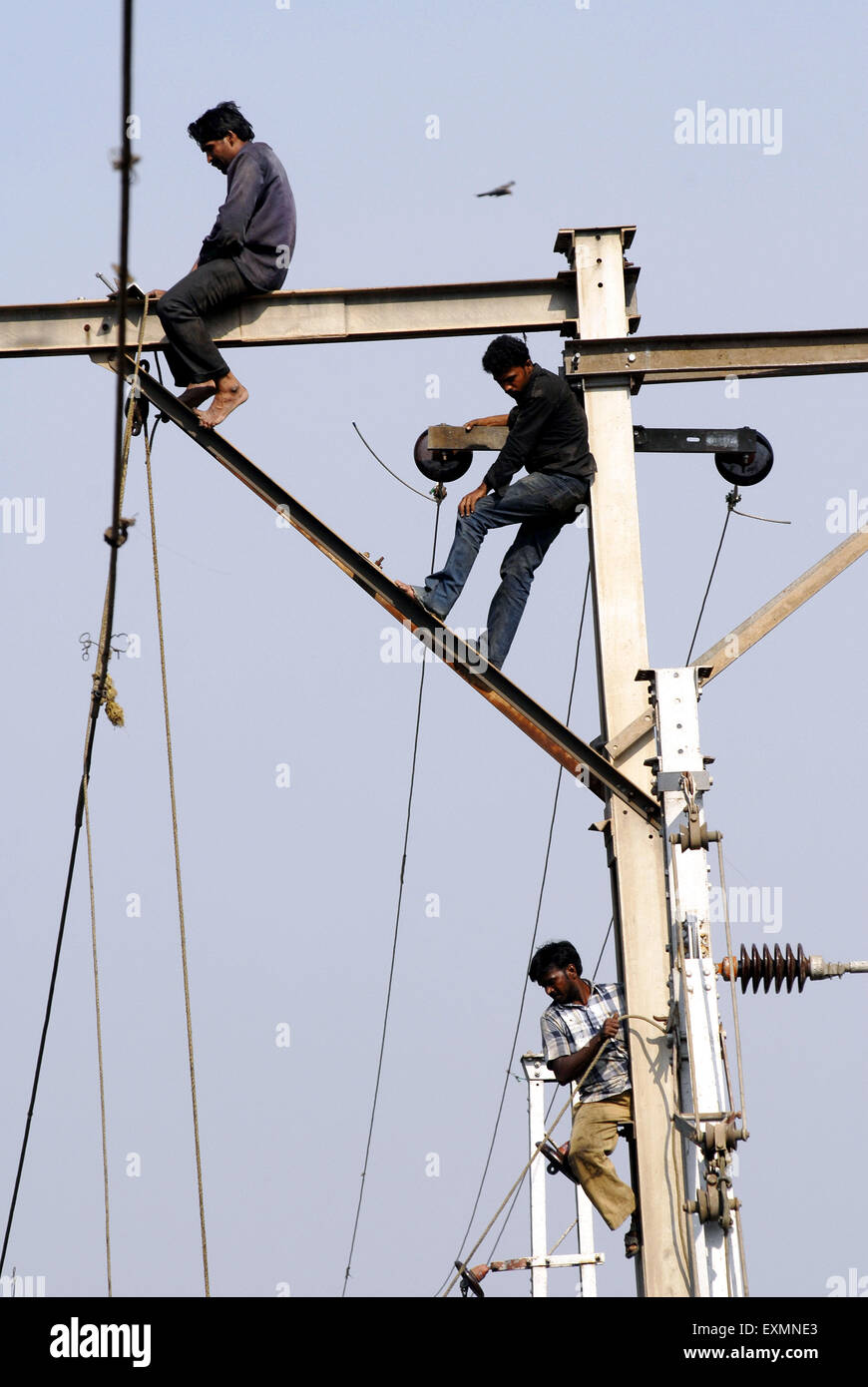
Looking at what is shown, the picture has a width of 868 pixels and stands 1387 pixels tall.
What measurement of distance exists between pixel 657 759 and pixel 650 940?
2.97ft

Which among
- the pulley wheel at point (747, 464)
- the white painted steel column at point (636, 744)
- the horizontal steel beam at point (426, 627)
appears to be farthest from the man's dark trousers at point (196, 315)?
the pulley wheel at point (747, 464)

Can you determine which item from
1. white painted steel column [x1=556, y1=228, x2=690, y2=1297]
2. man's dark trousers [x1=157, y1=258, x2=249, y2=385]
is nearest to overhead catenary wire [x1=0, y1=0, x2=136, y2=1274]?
man's dark trousers [x1=157, y1=258, x2=249, y2=385]

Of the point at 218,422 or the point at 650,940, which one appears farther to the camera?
the point at 218,422

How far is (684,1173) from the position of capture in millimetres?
8953

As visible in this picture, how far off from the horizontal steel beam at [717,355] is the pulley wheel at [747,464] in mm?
452

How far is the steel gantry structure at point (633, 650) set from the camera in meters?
8.66

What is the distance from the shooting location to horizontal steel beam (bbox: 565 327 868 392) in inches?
419

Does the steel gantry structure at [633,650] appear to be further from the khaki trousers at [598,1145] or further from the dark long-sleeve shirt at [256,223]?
the khaki trousers at [598,1145]
